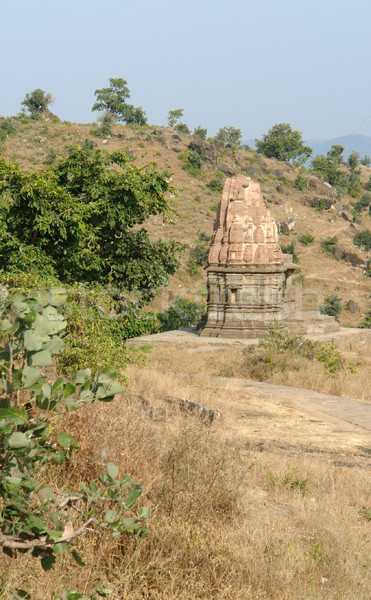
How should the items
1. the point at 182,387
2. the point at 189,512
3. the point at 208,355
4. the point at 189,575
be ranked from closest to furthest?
the point at 189,575 → the point at 189,512 → the point at 182,387 → the point at 208,355

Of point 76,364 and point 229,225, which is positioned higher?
point 229,225

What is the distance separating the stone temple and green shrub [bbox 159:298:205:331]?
3358mm

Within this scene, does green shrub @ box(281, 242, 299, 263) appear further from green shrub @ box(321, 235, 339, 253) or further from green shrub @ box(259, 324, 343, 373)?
green shrub @ box(259, 324, 343, 373)

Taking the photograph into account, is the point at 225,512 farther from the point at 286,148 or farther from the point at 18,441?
the point at 286,148

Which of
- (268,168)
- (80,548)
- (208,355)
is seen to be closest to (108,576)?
(80,548)

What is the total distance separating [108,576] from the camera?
151 inches

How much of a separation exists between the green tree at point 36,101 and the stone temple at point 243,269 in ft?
157

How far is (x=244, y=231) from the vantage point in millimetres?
19625

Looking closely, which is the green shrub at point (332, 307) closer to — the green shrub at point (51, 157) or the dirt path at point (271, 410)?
the green shrub at point (51, 157)

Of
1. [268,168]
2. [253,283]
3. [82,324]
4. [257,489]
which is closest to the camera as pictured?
[257,489]

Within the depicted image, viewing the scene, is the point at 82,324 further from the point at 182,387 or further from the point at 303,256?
the point at 303,256

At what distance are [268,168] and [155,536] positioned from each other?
5716cm

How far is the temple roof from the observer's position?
1955 cm

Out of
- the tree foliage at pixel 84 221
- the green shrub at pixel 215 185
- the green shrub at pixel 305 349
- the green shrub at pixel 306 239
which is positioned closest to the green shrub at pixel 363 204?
the green shrub at pixel 306 239
